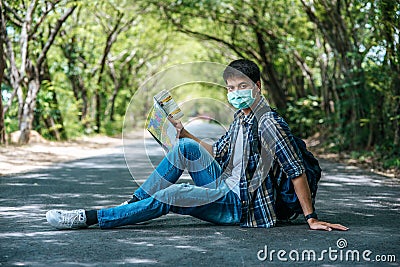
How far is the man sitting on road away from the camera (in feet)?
17.0

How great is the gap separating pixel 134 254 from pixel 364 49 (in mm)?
11755

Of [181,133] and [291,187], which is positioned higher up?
[181,133]

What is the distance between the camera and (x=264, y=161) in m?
5.24

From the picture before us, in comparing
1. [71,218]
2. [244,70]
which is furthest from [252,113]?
[71,218]

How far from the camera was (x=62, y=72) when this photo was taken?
22.9m

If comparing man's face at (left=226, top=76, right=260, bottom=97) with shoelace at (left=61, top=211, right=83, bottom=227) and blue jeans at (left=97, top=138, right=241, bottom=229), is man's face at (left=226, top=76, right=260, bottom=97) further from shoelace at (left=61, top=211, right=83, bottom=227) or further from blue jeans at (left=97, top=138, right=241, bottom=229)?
shoelace at (left=61, top=211, right=83, bottom=227)

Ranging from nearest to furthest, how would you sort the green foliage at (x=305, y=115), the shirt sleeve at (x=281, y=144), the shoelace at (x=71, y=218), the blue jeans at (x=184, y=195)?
1. the shirt sleeve at (x=281, y=144)
2. the blue jeans at (x=184, y=195)
3. the shoelace at (x=71, y=218)
4. the green foliage at (x=305, y=115)

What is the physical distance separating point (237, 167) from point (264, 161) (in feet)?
0.88

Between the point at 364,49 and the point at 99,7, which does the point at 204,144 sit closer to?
the point at 364,49

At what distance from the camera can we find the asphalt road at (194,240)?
441 cm

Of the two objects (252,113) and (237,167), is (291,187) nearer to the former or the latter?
(237,167)

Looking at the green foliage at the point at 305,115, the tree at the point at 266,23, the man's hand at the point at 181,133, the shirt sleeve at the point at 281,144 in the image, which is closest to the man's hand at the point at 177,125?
the man's hand at the point at 181,133

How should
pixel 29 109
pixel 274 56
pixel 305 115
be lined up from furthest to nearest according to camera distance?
pixel 274 56 < pixel 305 115 < pixel 29 109

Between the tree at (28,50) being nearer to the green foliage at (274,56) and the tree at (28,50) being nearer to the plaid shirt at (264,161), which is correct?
the green foliage at (274,56)
